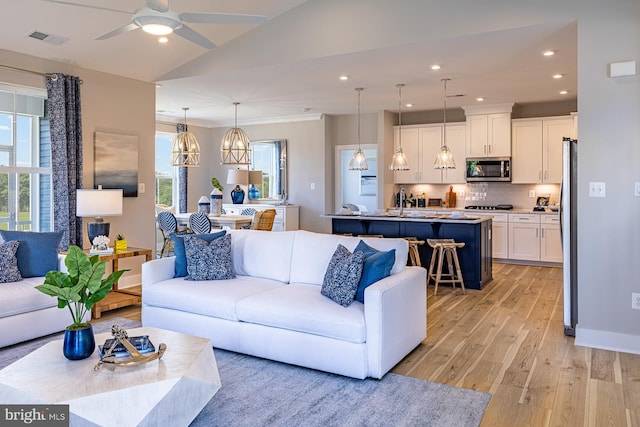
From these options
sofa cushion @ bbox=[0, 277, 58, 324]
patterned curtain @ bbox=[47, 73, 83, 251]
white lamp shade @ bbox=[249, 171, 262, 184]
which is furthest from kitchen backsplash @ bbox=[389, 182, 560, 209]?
sofa cushion @ bbox=[0, 277, 58, 324]

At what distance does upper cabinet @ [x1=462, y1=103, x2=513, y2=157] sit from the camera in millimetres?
7953

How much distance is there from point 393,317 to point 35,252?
125 inches

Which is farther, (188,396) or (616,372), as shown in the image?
(616,372)

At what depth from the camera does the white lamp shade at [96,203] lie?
4922 millimetres

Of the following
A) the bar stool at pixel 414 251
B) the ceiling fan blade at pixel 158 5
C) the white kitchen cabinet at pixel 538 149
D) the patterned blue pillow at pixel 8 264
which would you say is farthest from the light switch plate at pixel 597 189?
the patterned blue pillow at pixel 8 264

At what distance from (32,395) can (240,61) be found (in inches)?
175

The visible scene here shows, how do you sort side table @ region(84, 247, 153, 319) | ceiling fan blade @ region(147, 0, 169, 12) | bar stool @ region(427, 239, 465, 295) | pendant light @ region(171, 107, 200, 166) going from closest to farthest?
ceiling fan blade @ region(147, 0, 169, 12), side table @ region(84, 247, 153, 319), bar stool @ region(427, 239, 465, 295), pendant light @ region(171, 107, 200, 166)

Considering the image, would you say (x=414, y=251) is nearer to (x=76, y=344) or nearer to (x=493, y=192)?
(x=493, y=192)

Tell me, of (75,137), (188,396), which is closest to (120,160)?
(75,137)

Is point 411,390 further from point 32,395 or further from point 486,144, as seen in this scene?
point 486,144

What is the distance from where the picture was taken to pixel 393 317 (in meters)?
3.25

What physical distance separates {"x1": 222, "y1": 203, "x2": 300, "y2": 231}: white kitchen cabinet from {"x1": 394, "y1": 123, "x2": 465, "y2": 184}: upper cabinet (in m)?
2.03

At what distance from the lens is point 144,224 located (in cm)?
646

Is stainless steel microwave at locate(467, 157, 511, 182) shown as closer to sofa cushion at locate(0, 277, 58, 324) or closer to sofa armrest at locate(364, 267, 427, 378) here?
sofa armrest at locate(364, 267, 427, 378)
